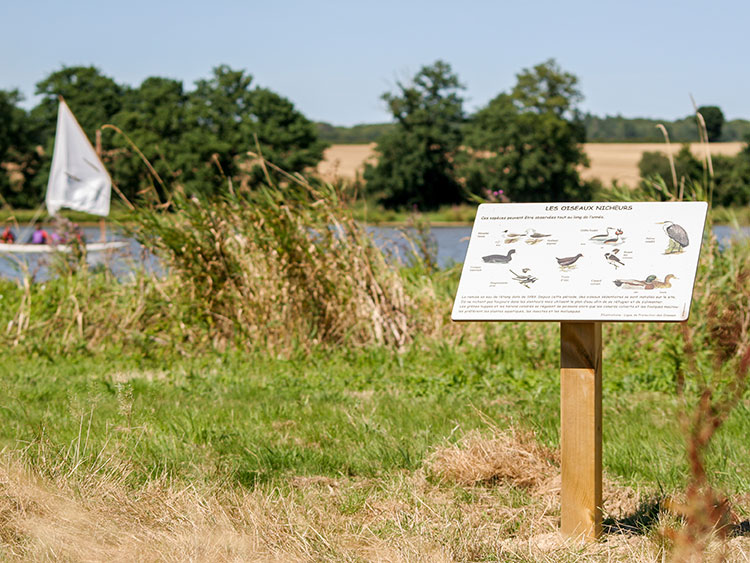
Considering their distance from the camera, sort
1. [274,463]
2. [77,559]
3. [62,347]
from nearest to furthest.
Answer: [77,559] → [274,463] → [62,347]

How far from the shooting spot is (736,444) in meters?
4.39

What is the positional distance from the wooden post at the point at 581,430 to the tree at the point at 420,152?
177 feet

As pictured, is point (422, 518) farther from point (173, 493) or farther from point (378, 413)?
point (378, 413)

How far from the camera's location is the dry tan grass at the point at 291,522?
2.84 metres

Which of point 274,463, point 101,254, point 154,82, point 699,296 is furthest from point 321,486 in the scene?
point 154,82

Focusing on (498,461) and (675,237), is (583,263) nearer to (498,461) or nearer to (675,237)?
(675,237)

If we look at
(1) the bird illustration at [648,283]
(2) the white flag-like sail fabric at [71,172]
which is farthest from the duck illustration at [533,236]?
(2) the white flag-like sail fabric at [71,172]

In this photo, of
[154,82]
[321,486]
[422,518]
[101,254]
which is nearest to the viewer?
[422,518]

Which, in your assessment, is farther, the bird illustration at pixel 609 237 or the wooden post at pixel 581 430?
the bird illustration at pixel 609 237

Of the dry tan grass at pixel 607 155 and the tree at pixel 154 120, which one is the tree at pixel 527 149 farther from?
the tree at pixel 154 120

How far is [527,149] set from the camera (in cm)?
5872

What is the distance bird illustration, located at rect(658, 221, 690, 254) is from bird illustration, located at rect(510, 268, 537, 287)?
483 mm

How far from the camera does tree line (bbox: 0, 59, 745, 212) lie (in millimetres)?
54562

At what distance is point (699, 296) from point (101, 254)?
5953 millimetres
